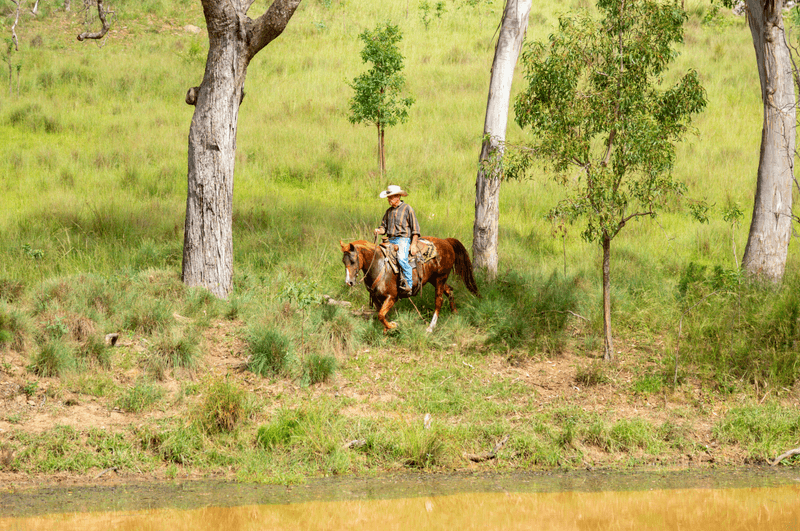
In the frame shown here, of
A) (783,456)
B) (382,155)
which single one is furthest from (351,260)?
(382,155)

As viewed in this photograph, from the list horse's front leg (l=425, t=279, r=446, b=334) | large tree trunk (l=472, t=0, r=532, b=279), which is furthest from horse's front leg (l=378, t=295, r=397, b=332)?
large tree trunk (l=472, t=0, r=532, b=279)

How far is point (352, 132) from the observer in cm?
2161

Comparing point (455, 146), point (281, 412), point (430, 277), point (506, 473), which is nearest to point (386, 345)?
point (430, 277)

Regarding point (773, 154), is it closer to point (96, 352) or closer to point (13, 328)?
point (96, 352)

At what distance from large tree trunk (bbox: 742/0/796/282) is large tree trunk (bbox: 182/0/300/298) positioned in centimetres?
755

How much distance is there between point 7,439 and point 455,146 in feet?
49.9

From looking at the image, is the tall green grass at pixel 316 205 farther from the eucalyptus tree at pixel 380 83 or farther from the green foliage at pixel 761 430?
the eucalyptus tree at pixel 380 83

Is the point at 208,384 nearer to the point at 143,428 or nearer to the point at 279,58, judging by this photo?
the point at 143,428

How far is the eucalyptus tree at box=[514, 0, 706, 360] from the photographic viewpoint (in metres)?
9.41

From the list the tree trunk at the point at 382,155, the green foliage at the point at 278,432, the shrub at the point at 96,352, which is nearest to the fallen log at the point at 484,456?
the green foliage at the point at 278,432

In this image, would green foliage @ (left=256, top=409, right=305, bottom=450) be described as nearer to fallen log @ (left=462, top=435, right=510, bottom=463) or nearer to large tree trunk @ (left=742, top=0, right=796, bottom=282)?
fallen log @ (left=462, top=435, right=510, bottom=463)

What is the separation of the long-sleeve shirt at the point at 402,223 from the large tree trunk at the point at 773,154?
5530mm

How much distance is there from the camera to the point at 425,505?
6.86 metres

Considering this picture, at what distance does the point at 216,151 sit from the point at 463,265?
14.1ft
